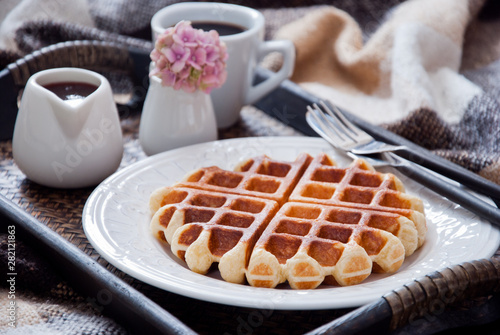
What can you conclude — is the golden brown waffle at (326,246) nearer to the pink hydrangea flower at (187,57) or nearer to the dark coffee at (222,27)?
the pink hydrangea flower at (187,57)

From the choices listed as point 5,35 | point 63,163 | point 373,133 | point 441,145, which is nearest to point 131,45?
point 5,35

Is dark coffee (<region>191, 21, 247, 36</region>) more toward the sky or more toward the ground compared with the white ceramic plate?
more toward the sky

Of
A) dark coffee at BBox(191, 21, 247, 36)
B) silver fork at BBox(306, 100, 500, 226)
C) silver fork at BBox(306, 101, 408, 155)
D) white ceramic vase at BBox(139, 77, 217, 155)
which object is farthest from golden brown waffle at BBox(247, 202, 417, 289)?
dark coffee at BBox(191, 21, 247, 36)

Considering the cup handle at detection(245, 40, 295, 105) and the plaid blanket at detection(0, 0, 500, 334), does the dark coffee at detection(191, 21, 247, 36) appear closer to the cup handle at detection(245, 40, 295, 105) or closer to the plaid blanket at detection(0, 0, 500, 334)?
the cup handle at detection(245, 40, 295, 105)

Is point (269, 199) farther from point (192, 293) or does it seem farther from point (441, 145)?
point (441, 145)

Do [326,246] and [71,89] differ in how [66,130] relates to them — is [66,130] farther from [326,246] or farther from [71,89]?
[326,246]
